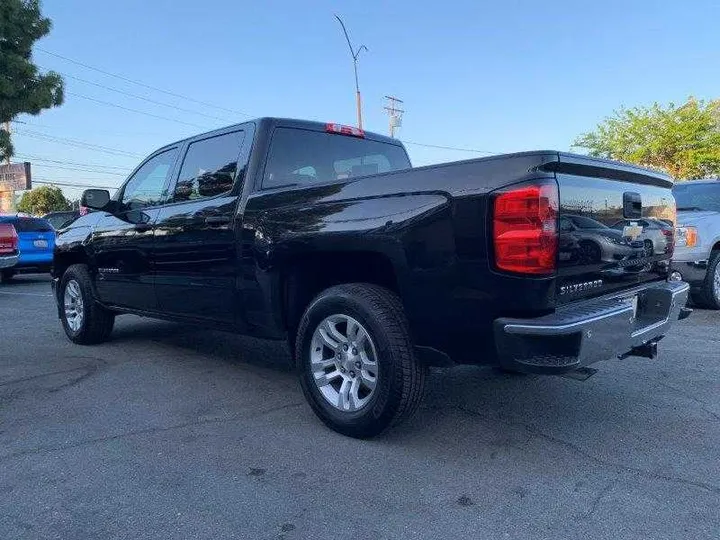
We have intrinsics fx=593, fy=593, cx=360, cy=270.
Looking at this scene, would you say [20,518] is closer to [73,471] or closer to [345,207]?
A: [73,471]

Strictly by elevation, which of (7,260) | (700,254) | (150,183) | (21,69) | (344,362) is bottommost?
(344,362)

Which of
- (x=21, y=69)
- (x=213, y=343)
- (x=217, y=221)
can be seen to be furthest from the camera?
(x=21, y=69)

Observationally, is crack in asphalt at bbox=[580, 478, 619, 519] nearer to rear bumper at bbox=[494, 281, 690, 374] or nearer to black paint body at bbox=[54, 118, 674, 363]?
rear bumper at bbox=[494, 281, 690, 374]

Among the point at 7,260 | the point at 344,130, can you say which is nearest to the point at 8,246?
the point at 7,260

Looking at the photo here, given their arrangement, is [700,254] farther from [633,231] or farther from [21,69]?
[21,69]

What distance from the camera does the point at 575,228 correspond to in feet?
9.28


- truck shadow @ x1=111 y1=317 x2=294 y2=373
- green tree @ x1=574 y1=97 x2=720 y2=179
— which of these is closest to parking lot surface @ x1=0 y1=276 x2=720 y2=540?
truck shadow @ x1=111 y1=317 x2=294 y2=373

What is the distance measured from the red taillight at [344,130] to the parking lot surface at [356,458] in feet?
6.49

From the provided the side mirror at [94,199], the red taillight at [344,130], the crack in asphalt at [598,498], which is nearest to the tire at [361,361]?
the crack in asphalt at [598,498]

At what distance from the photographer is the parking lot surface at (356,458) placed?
2.46 meters

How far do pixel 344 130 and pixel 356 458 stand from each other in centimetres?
268

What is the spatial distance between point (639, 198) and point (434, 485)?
199 cm

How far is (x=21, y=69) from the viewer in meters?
16.9

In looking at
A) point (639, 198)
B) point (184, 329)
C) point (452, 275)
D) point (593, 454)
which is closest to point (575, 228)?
point (452, 275)
